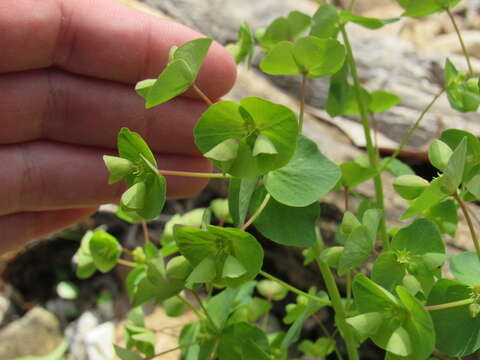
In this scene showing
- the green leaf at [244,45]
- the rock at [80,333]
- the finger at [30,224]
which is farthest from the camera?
the rock at [80,333]

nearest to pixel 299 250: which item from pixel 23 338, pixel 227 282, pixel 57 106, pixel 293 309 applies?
pixel 293 309

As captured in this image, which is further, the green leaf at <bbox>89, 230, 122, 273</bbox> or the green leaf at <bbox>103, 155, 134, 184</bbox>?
the green leaf at <bbox>89, 230, 122, 273</bbox>

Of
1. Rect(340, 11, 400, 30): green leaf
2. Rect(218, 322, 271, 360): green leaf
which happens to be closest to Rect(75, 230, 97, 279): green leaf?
Rect(218, 322, 271, 360): green leaf

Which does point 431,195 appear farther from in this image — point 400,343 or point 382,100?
point 382,100

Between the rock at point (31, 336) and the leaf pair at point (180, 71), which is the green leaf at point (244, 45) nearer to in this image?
the leaf pair at point (180, 71)

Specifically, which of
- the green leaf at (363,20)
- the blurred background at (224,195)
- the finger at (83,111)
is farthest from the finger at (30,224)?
the green leaf at (363,20)

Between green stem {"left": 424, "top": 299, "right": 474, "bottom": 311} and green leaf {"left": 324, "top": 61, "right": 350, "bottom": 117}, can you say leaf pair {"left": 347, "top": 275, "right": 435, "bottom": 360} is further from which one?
green leaf {"left": 324, "top": 61, "right": 350, "bottom": 117}
